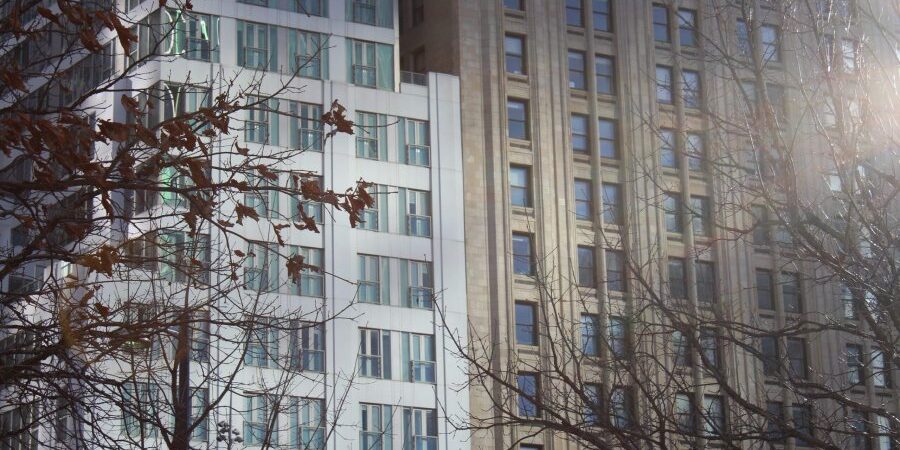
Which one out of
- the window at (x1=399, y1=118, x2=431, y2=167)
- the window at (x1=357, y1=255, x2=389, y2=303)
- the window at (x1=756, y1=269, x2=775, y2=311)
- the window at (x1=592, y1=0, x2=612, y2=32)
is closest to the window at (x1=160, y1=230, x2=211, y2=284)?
the window at (x1=357, y1=255, x2=389, y2=303)

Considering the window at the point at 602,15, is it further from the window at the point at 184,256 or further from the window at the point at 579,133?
the window at the point at 184,256

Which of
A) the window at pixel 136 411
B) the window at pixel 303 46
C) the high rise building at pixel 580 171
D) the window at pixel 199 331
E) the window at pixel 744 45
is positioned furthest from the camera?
the high rise building at pixel 580 171

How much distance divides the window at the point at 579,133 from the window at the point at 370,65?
8840 mm

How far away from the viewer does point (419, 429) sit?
200 feet

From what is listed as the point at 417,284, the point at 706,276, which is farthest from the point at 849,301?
the point at 706,276

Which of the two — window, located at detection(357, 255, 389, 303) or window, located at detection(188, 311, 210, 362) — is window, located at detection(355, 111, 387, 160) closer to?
window, located at detection(357, 255, 389, 303)

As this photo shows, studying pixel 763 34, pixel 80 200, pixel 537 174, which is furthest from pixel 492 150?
pixel 80 200

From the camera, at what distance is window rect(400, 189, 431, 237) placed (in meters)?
63.3

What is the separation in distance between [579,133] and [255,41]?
15.2m

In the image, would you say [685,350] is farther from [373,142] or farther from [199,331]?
[373,142]

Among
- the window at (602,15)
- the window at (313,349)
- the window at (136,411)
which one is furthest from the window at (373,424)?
the window at (136,411)

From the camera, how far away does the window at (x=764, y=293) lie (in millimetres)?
70688

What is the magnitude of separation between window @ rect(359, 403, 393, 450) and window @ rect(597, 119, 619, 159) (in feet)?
51.4

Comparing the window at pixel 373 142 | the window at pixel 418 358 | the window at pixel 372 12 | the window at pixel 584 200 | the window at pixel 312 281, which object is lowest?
the window at pixel 418 358
